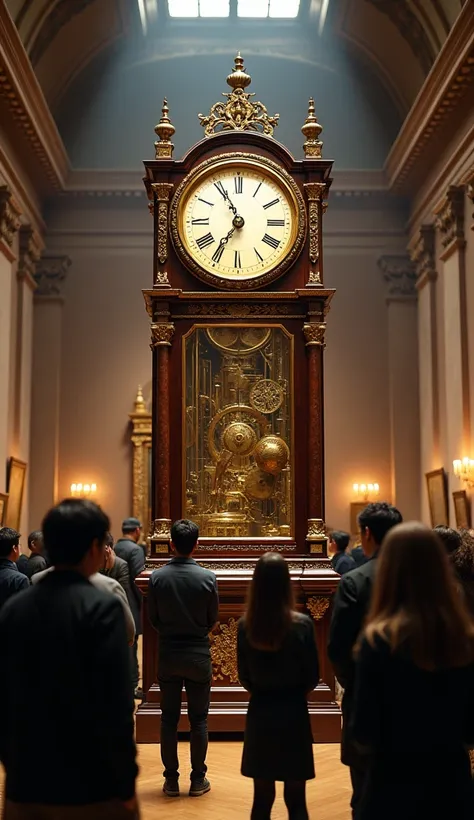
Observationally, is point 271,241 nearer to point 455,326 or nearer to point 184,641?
point 184,641

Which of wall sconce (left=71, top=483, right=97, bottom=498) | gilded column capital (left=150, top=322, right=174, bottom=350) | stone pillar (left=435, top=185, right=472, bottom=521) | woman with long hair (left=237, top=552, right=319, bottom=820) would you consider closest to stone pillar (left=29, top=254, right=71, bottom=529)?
wall sconce (left=71, top=483, right=97, bottom=498)

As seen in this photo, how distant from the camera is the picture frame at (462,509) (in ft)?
48.9

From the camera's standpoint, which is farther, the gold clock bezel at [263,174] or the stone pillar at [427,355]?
the stone pillar at [427,355]

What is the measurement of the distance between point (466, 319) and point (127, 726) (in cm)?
1276

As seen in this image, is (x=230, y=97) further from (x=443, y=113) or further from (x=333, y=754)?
(x=443, y=113)

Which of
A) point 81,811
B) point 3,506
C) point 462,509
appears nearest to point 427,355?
point 462,509

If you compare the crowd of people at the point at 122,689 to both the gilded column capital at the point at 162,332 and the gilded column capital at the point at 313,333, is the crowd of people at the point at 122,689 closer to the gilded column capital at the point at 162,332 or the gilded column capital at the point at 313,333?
the gilded column capital at the point at 162,332

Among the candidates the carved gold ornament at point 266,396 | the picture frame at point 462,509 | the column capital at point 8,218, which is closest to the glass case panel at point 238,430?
the carved gold ornament at point 266,396

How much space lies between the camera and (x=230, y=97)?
29.3 feet

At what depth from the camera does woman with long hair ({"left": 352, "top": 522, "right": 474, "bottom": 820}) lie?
323cm

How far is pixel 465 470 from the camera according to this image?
14.5 m

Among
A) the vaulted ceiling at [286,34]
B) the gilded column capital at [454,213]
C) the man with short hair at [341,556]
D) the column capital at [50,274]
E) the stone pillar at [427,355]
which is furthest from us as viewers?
the column capital at [50,274]

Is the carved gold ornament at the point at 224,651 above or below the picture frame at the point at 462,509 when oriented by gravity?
below

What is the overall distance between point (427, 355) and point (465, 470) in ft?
13.0
